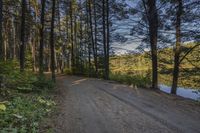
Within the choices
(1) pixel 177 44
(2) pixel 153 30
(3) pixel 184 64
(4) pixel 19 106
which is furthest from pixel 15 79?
(3) pixel 184 64

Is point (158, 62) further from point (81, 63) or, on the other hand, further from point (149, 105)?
point (81, 63)

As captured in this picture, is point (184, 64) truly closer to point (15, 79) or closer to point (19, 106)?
point (15, 79)

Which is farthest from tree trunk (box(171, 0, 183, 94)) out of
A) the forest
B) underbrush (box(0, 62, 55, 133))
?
underbrush (box(0, 62, 55, 133))

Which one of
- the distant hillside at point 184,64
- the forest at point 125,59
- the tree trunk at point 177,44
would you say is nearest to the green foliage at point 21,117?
the forest at point 125,59

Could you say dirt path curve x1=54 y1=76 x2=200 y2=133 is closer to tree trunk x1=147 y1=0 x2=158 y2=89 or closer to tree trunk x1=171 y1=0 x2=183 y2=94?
tree trunk x1=171 y1=0 x2=183 y2=94

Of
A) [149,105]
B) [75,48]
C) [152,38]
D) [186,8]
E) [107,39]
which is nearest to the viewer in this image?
[149,105]

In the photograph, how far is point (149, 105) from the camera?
10727 mm

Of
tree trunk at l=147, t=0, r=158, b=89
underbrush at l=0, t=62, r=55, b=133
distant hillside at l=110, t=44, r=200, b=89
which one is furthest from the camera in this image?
tree trunk at l=147, t=0, r=158, b=89

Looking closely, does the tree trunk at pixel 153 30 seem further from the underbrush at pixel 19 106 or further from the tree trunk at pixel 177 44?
the underbrush at pixel 19 106

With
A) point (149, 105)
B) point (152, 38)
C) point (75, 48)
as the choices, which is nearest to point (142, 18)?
point (152, 38)

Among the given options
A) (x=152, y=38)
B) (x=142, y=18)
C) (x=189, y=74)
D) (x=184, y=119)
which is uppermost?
(x=142, y=18)

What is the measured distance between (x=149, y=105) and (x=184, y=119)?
2.53m

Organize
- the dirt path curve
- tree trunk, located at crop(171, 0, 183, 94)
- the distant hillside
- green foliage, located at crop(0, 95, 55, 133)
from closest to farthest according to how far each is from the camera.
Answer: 1. green foliage, located at crop(0, 95, 55, 133)
2. the dirt path curve
3. tree trunk, located at crop(171, 0, 183, 94)
4. the distant hillside

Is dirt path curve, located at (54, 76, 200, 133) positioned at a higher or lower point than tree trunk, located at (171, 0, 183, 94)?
lower
